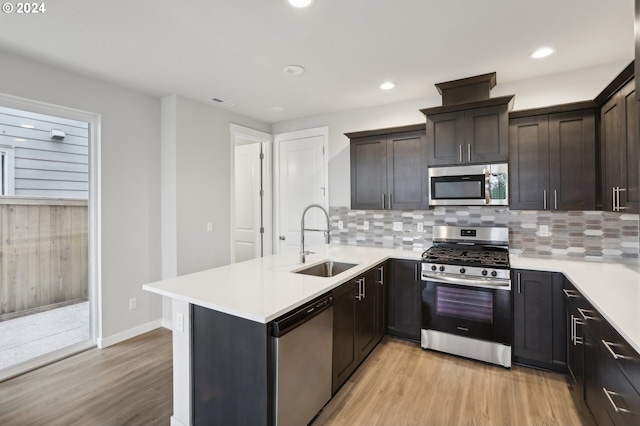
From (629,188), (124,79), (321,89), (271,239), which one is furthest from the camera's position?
(271,239)

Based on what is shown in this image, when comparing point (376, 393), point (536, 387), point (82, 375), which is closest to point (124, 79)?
point (82, 375)

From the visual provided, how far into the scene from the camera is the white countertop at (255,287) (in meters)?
1.64

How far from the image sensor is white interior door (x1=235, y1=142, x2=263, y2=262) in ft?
15.9

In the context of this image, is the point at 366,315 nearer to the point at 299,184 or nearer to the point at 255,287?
the point at 255,287

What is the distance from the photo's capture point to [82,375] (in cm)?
264

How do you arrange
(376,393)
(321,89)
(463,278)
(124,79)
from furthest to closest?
(321,89) → (124,79) → (463,278) → (376,393)

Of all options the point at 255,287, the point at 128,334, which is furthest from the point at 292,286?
the point at 128,334

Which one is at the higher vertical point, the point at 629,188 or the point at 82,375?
the point at 629,188

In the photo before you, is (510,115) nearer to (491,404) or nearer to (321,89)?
(321,89)

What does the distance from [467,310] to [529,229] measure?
1.10 metres

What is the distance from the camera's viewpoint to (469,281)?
111 inches

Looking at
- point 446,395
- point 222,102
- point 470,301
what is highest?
point 222,102

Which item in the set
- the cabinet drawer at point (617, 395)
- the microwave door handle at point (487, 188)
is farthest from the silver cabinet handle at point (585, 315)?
the microwave door handle at point (487, 188)

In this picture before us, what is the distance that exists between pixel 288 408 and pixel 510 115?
3.08 meters
